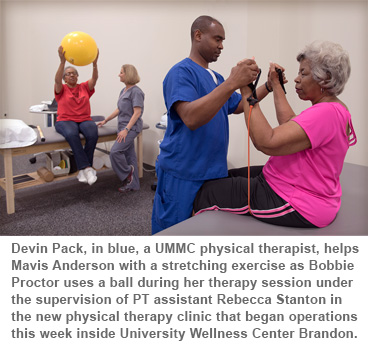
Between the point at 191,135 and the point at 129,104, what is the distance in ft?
6.75

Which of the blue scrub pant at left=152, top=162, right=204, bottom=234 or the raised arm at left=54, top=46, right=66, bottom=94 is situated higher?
the raised arm at left=54, top=46, right=66, bottom=94

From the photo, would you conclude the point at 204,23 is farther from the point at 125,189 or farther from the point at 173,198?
the point at 125,189

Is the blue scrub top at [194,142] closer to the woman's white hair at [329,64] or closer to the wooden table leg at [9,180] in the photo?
the woman's white hair at [329,64]

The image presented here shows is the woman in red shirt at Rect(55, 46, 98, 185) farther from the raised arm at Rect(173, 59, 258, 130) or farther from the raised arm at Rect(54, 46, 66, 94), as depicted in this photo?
the raised arm at Rect(173, 59, 258, 130)

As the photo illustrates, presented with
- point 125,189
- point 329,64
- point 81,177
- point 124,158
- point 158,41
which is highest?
Answer: point 158,41

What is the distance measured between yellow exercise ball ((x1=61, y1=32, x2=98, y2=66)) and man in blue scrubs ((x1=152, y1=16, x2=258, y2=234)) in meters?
1.25

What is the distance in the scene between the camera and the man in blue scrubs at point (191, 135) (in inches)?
51.9

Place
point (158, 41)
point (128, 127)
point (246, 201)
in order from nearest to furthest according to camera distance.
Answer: point (246, 201) → point (128, 127) → point (158, 41)

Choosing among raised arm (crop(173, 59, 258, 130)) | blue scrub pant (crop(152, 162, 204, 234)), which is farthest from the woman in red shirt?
raised arm (crop(173, 59, 258, 130))

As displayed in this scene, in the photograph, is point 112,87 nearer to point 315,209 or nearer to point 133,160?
point 133,160

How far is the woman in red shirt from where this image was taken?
10.0 ft

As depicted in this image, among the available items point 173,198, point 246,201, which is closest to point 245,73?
point 246,201

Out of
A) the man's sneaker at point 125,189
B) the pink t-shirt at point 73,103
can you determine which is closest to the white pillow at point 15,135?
the pink t-shirt at point 73,103

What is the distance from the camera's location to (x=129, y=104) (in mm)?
3305
